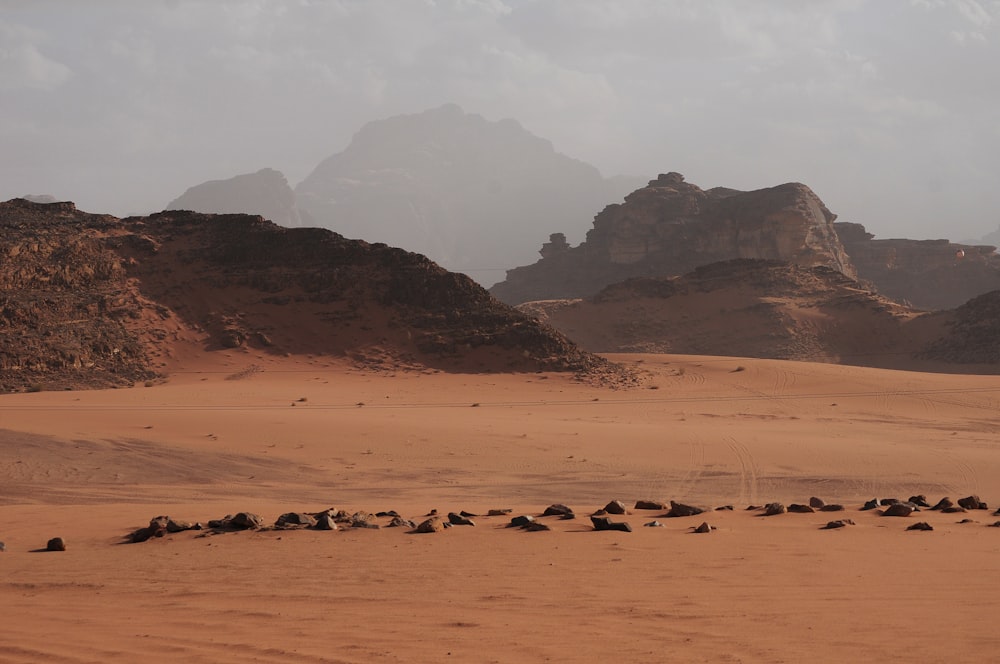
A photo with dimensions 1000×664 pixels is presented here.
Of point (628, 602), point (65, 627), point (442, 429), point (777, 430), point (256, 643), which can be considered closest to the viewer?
point (256, 643)

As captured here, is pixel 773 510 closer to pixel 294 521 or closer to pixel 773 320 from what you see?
pixel 294 521

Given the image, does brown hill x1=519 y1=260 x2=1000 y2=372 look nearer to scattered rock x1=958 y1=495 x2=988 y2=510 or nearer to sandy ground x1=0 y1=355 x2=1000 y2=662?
sandy ground x1=0 y1=355 x2=1000 y2=662

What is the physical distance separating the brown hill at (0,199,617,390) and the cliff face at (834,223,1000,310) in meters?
66.7

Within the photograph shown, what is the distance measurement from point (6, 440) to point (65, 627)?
39.2 ft

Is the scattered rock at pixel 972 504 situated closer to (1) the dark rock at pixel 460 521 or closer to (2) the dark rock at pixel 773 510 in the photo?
(2) the dark rock at pixel 773 510

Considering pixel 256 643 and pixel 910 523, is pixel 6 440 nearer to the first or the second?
pixel 256 643

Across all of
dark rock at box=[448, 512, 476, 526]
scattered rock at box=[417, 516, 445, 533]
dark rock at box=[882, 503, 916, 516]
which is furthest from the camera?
dark rock at box=[882, 503, 916, 516]

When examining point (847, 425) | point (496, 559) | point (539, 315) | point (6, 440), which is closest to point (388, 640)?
point (496, 559)

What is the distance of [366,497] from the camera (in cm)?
1344

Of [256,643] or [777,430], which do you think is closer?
[256,643]

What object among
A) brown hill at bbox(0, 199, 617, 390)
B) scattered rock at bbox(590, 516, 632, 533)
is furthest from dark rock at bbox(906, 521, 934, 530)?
brown hill at bbox(0, 199, 617, 390)

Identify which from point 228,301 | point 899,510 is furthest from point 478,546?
point 228,301

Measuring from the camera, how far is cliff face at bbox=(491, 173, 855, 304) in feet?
270

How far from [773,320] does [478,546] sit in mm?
55783
